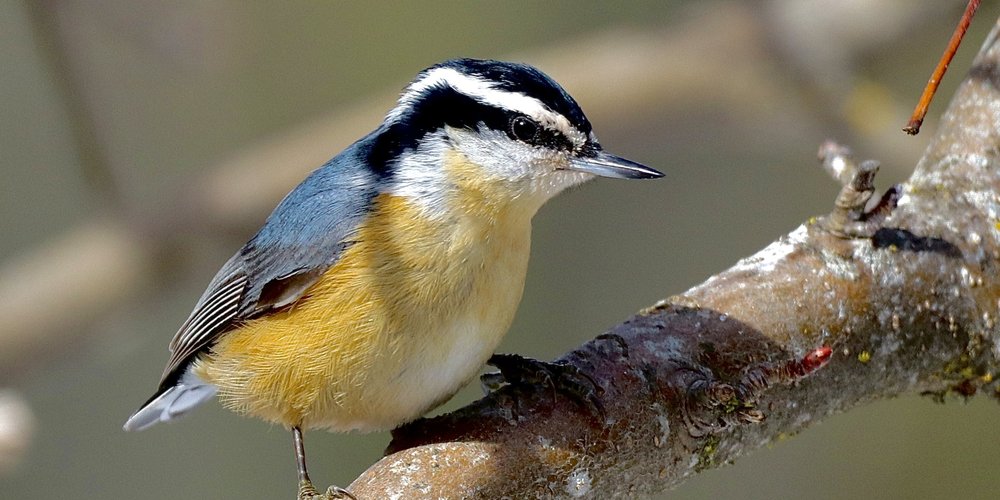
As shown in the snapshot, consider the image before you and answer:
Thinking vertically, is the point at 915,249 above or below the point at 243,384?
above

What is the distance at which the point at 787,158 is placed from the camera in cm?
663

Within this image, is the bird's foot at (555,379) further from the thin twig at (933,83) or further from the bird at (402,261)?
the thin twig at (933,83)

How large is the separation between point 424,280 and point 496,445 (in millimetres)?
426

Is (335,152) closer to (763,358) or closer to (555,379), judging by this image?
(555,379)

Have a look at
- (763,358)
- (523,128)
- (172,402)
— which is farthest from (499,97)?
(172,402)

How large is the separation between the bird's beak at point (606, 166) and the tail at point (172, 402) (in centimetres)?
116

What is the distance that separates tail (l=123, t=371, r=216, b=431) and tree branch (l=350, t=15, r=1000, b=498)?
0.94 metres

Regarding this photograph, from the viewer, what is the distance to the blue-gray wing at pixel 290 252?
2439 millimetres

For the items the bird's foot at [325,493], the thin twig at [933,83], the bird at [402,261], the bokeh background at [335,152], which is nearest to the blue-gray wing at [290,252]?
the bird at [402,261]

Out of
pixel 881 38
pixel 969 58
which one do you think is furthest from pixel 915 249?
pixel 969 58

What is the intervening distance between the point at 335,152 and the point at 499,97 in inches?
77.5

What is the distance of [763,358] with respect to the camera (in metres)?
2.16

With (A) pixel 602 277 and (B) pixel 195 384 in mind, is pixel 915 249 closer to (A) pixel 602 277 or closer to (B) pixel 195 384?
(B) pixel 195 384

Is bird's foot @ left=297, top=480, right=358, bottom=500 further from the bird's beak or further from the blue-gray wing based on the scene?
the bird's beak
